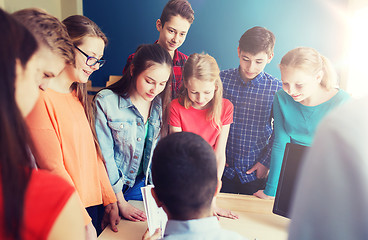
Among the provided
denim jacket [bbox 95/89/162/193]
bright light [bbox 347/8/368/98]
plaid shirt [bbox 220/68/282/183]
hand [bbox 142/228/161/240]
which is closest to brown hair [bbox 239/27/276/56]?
plaid shirt [bbox 220/68/282/183]

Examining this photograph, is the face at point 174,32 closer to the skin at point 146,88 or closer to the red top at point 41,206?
the skin at point 146,88

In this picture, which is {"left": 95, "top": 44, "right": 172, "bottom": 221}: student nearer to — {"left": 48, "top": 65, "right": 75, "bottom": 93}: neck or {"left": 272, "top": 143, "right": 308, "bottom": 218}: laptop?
{"left": 48, "top": 65, "right": 75, "bottom": 93}: neck

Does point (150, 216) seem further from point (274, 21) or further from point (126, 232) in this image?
point (274, 21)

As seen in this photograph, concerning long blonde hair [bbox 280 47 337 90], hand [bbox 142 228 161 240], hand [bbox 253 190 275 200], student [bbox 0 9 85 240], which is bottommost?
hand [bbox 142 228 161 240]

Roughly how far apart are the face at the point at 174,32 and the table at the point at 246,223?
0.73 m

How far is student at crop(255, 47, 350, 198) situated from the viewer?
1.09 metres

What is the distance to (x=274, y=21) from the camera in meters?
1.21

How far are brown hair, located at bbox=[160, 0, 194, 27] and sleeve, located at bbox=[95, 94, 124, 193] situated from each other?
0.51 m

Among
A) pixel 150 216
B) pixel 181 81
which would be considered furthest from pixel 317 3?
pixel 150 216

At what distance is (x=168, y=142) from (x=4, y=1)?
1505mm

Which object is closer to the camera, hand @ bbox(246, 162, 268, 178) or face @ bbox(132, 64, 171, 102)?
face @ bbox(132, 64, 171, 102)

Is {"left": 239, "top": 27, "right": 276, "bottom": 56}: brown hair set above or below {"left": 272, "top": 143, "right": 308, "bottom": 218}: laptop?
above

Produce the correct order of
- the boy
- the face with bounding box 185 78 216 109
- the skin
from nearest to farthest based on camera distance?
1. the boy
2. the skin
3. the face with bounding box 185 78 216 109

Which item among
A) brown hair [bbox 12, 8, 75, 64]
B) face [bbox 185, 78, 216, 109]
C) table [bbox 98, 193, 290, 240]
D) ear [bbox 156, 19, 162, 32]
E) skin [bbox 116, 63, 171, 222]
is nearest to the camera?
brown hair [bbox 12, 8, 75, 64]
